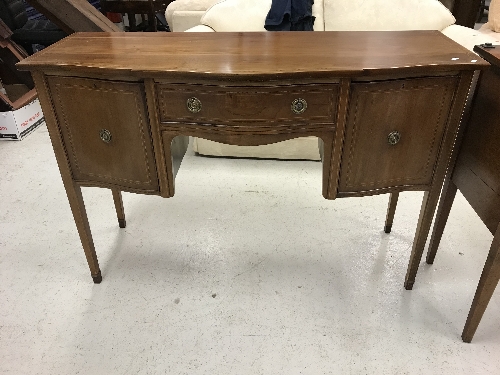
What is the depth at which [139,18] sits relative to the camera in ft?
16.2

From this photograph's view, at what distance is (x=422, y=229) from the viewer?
1430mm

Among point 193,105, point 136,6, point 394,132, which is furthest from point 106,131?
point 136,6

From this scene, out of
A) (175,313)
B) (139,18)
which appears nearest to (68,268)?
(175,313)

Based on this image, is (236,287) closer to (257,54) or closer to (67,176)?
(67,176)

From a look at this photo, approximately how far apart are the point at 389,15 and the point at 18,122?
7.91 ft

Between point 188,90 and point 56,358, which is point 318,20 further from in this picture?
point 56,358

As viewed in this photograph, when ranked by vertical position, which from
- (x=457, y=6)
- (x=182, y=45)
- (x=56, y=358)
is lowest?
(x=56, y=358)

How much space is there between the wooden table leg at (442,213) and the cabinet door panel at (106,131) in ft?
3.46

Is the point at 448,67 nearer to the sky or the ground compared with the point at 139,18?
nearer to the sky

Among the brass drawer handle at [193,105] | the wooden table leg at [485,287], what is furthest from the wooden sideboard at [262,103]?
the wooden table leg at [485,287]

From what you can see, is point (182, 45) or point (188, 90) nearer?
point (188, 90)

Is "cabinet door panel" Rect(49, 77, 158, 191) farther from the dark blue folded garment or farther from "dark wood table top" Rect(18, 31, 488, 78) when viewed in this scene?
the dark blue folded garment

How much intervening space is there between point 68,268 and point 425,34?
1.65 meters

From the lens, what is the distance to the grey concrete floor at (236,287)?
1329 millimetres
